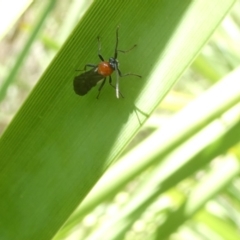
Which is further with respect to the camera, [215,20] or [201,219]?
[201,219]

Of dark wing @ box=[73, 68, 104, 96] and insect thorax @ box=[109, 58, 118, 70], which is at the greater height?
insect thorax @ box=[109, 58, 118, 70]

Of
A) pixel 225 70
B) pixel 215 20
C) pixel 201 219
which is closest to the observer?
pixel 215 20

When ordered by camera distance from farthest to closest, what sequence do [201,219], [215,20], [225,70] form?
[225,70] → [201,219] → [215,20]

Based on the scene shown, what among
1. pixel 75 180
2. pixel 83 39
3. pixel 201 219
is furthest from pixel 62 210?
pixel 201 219

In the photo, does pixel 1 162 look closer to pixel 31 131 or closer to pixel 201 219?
pixel 31 131

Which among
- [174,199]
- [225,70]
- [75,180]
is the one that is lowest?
[174,199]

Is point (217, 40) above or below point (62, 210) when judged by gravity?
above

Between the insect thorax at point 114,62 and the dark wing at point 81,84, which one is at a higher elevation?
the insect thorax at point 114,62

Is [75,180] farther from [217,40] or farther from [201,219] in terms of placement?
[217,40]

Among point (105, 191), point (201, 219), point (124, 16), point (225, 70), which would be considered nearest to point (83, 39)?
point (124, 16)
